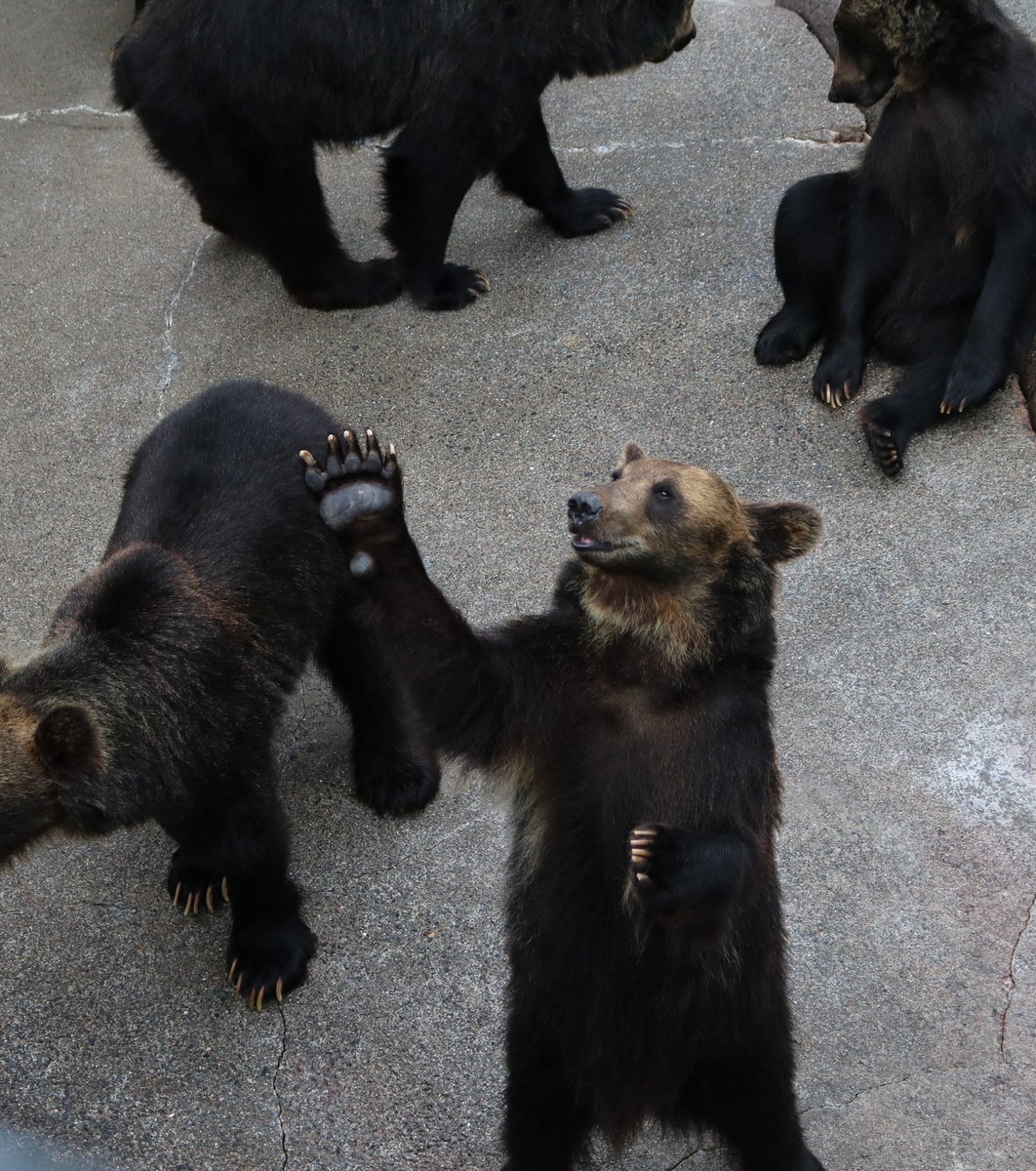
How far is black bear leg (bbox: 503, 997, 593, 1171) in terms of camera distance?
349 centimetres

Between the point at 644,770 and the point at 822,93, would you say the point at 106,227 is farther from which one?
the point at 644,770

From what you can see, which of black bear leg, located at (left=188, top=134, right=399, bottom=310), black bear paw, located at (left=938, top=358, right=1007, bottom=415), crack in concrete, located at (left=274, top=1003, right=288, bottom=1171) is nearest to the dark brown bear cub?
crack in concrete, located at (left=274, top=1003, right=288, bottom=1171)

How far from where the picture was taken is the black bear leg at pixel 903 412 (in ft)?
18.9

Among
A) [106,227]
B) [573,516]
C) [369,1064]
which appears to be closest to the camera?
[573,516]

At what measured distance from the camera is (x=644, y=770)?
3410 millimetres

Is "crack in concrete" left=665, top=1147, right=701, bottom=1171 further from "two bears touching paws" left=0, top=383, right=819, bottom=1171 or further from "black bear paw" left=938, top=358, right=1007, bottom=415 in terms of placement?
"black bear paw" left=938, top=358, right=1007, bottom=415

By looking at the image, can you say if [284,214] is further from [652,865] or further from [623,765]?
[652,865]

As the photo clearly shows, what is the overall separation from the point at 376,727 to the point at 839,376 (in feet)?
8.48

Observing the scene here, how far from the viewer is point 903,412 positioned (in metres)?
5.86

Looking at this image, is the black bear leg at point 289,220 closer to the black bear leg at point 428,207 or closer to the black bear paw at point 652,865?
the black bear leg at point 428,207

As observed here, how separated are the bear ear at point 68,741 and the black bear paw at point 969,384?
366cm

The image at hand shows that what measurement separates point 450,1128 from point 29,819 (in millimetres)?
1382

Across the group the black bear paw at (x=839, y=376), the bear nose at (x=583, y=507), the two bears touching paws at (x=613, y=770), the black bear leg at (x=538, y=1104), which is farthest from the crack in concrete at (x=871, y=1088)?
the black bear paw at (x=839, y=376)

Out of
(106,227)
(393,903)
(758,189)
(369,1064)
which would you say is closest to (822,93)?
(758,189)
